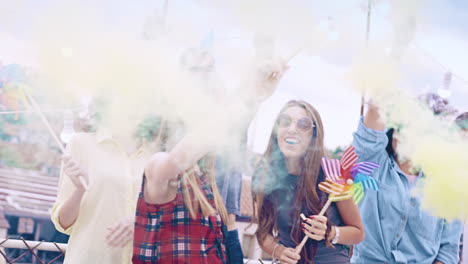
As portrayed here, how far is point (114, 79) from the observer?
7.09ft

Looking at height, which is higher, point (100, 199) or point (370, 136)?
point (370, 136)

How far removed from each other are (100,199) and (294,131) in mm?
838

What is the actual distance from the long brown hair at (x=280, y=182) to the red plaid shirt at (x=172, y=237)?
1.30ft

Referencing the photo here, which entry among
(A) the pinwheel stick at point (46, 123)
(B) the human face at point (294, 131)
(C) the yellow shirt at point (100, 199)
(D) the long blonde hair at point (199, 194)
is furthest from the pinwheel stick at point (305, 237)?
(A) the pinwheel stick at point (46, 123)

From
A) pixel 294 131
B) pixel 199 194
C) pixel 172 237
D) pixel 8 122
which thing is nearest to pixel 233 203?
pixel 199 194

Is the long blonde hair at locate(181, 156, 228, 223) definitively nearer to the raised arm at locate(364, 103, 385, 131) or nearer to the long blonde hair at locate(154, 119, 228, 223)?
the long blonde hair at locate(154, 119, 228, 223)

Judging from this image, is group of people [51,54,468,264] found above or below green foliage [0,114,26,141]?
below

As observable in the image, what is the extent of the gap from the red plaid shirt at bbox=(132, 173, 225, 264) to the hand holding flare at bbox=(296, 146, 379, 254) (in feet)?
1.53

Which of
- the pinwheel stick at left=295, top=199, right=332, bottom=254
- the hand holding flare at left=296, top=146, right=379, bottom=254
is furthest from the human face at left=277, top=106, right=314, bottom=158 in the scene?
the pinwheel stick at left=295, top=199, right=332, bottom=254

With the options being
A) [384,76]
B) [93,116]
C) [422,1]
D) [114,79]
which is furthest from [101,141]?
[422,1]

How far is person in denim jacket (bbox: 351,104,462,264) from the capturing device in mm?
2449

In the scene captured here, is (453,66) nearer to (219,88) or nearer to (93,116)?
(219,88)

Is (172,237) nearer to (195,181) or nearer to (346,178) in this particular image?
(195,181)

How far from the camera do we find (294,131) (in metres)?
2.32
